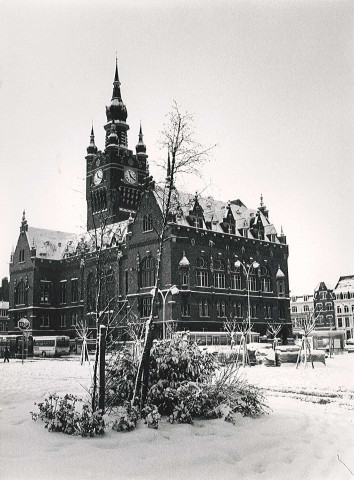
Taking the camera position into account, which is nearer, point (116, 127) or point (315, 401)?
point (315, 401)

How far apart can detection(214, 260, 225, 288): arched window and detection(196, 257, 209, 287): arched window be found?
1.47 metres

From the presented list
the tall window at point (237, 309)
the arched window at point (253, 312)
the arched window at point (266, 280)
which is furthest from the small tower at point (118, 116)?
the arched window at point (253, 312)

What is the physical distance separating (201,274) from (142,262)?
6928mm

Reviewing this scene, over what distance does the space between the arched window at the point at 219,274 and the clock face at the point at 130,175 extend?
22074mm

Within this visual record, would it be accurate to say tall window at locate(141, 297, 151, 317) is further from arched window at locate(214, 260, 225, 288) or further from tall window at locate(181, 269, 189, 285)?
arched window at locate(214, 260, 225, 288)

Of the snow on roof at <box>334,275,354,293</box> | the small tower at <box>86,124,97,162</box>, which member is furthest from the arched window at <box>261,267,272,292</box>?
the snow on roof at <box>334,275,354,293</box>

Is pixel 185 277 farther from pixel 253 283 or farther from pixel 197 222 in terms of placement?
pixel 253 283

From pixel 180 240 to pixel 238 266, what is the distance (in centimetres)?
830

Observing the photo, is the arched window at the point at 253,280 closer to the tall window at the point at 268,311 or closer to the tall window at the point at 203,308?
the tall window at the point at 268,311

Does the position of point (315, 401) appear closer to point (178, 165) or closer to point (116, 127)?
point (178, 165)

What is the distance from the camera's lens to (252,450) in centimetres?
946

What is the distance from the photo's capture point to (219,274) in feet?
199

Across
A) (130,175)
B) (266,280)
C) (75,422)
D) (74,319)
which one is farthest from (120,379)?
(130,175)

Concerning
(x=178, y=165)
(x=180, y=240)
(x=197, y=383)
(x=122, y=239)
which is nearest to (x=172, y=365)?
(x=197, y=383)
